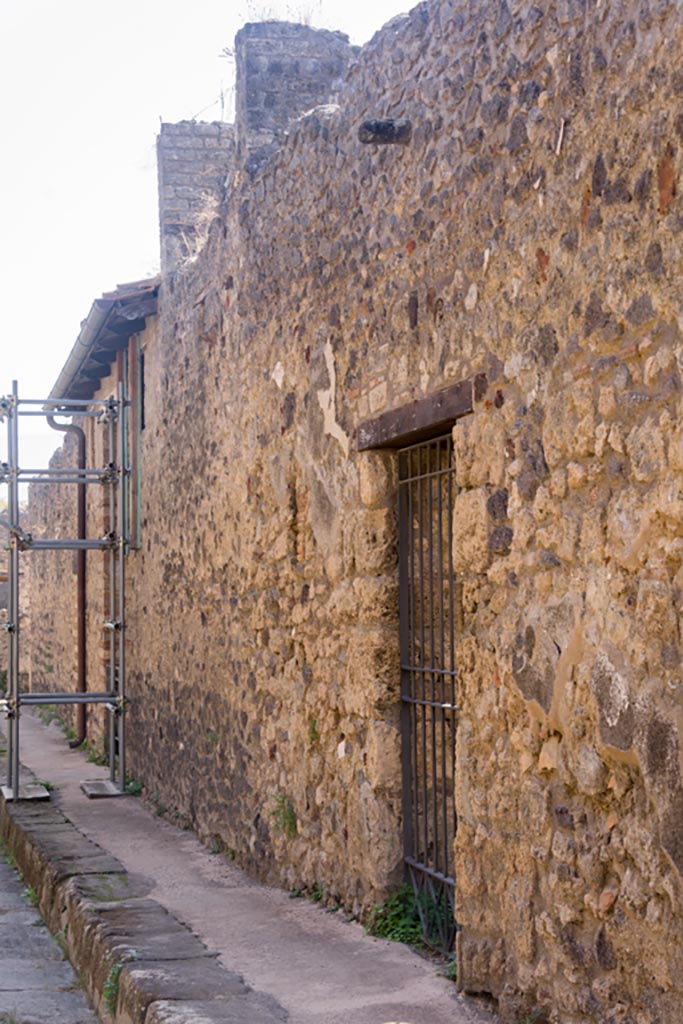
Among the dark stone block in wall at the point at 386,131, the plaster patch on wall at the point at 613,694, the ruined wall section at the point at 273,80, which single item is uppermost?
the ruined wall section at the point at 273,80

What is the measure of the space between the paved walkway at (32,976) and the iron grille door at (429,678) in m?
1.42

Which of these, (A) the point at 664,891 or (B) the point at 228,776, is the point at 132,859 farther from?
(A) the point at 664,891

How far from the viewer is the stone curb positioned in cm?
434

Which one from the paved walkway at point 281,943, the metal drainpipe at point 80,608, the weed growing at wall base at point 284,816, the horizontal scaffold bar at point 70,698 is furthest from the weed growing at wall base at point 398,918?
the metal drainpipe at point 80,608

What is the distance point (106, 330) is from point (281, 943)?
6.47m

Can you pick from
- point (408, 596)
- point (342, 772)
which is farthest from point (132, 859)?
point (408, 596)

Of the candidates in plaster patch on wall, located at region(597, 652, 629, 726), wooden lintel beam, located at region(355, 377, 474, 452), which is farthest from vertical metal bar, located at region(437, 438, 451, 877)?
plaster patch on wall, located at region(597, 652, 629, 726)

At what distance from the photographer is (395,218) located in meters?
5.04

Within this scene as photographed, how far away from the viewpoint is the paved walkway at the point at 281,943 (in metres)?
4.28

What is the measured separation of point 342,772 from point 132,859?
232 centimetres

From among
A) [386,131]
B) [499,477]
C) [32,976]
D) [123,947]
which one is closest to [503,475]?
[499,477]

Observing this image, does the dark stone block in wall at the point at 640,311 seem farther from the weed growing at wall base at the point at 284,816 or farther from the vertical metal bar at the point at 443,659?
the weed growing at wall base at the point at 284,816

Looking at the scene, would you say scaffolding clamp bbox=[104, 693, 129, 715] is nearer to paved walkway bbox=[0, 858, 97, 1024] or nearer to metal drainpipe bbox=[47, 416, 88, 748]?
metal drainpipe bbox=[47, 416, 88, 748]

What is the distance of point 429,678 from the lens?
5125 millimetres
